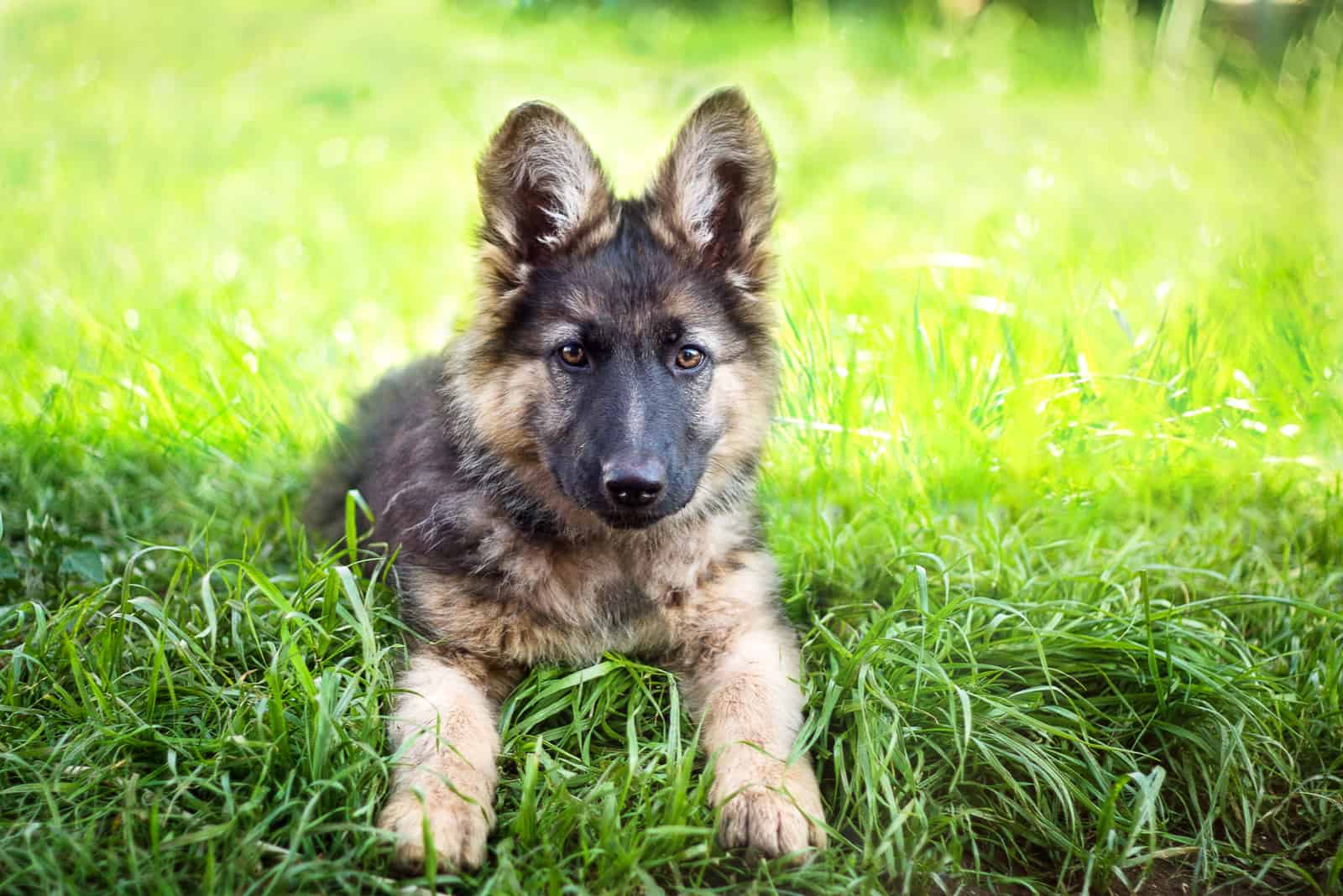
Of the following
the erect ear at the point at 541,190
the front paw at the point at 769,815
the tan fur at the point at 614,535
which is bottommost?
the front paw at the point at 769,815

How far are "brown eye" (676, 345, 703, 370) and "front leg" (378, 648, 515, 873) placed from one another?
3.41 feet

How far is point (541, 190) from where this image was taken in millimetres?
3078

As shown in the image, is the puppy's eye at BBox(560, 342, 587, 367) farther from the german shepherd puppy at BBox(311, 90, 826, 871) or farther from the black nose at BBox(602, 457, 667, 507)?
the black nose at BBox(602, 457, 667, 507)

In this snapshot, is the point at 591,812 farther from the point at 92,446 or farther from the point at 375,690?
the point at 92,446

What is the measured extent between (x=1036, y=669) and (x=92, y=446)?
12.1ft

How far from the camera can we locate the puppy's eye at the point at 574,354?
9.68ft

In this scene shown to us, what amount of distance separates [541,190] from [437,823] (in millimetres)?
1825

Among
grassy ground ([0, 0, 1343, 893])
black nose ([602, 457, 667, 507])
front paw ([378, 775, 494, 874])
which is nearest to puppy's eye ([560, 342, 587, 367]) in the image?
black nose ([602, 457, 667, 507])

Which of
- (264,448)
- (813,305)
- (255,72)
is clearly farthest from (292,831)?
(255,72)

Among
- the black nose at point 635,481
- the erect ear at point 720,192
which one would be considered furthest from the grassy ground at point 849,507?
the erect ear at point 720,192

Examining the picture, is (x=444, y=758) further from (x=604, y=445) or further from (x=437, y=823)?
(x=604, y=445)

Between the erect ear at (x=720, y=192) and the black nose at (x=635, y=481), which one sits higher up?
the erect ear at (x=720, y=192)

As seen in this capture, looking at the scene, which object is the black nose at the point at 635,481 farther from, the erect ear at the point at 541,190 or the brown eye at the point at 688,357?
the erect ear at the point at 541,190

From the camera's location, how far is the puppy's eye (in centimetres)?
295
